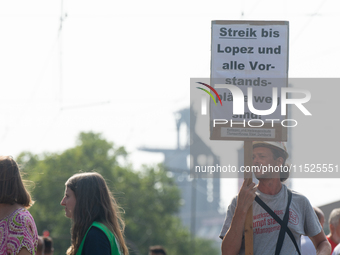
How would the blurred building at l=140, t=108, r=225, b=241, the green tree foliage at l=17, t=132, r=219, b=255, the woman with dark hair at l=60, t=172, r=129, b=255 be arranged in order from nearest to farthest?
the woman with dark hair at l=60, t=172, r=129, b=255 → the green tree foliage at l=17, t=132, r=219, b=255 → the blurred building at l=140, t=108, r=225, b=241

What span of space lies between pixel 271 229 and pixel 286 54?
1402 mm

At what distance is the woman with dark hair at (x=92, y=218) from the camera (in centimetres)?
353

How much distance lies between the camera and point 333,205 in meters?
8.86

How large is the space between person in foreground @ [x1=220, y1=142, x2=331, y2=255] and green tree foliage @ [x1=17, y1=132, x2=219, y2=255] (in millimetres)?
32557

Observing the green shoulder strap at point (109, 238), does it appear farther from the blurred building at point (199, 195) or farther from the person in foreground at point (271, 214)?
the blurred building at point (199, 195)

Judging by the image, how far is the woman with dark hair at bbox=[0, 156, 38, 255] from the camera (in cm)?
379

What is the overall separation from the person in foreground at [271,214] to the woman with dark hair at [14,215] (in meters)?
1.42


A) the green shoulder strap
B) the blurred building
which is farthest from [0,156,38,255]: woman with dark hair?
the blurred building

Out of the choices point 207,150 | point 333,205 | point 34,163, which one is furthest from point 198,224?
point 333,205

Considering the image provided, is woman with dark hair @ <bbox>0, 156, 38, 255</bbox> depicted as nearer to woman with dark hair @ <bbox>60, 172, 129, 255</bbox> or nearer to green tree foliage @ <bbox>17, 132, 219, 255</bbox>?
woman with dark hair @ <bbox>60, 172, 129, 255</bbox>

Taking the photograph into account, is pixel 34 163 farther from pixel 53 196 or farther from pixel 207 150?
pixel 207 150

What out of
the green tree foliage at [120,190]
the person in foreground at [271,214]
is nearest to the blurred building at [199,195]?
the green tree foliage at [120,190]

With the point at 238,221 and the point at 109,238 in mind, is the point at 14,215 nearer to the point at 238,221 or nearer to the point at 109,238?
the point at 109,238

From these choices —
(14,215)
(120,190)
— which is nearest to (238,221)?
(14,215)
